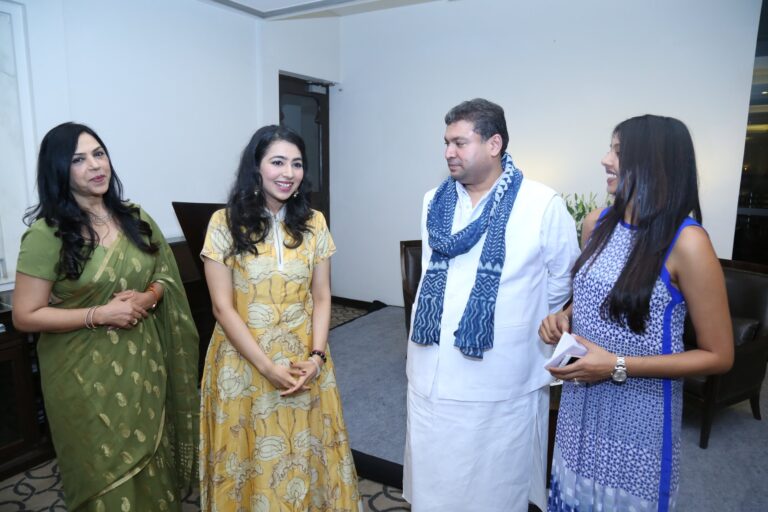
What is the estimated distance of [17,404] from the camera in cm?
241

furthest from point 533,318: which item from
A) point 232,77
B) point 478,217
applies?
point 232,77

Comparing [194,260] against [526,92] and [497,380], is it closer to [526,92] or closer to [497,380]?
[497,380]

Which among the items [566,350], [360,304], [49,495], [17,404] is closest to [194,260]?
[17,404]

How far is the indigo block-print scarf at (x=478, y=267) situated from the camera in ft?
5.02

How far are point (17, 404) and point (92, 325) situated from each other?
1.19 m

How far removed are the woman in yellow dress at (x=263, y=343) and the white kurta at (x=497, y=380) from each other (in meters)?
0.39

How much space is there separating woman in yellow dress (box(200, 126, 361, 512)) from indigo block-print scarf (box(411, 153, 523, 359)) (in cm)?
37

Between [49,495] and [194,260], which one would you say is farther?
[194,260]

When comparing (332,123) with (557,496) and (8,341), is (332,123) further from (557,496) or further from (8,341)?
(557,496)

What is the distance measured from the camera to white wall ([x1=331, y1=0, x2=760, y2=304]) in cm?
378

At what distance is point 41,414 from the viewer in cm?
257

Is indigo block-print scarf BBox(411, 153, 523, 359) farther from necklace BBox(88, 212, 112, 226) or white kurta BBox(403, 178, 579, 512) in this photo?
necklace BBox(88, 212, 112, 226)

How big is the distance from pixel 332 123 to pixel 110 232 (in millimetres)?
3982

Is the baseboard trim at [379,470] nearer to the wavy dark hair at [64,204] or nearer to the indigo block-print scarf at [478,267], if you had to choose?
the indigo block-print scarf at [478,267]
